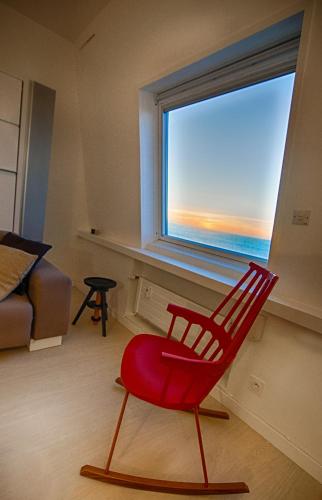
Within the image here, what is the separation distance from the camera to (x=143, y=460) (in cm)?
125

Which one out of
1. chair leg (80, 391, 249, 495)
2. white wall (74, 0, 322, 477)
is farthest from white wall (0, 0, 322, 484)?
chair leg (80, 391, 249, 495)

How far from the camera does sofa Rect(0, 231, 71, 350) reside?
1.75m

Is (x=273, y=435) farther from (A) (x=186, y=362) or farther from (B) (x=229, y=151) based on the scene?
(B) (x=229, y=151)

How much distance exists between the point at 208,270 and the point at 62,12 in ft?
8.33

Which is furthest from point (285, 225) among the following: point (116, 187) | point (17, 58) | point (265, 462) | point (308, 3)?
point (17, 58)

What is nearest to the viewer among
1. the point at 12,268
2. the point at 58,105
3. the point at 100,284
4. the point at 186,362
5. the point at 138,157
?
the point at 186,362

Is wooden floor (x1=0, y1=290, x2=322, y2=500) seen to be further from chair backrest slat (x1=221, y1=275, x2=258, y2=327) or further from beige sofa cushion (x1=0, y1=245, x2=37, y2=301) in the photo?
chair backrest slat (x1=221, y1=275, x2=258, y2=327)

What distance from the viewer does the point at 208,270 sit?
1906 mm

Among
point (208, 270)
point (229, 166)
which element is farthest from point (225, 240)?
point (229, 166)

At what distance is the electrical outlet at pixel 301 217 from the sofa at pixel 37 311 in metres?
1.51

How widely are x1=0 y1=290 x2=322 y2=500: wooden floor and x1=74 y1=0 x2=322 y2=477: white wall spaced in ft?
0.54

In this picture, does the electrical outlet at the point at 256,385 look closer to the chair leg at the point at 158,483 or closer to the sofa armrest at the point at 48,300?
the chair leg at the point at 158,483

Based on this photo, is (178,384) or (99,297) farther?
(99,297)

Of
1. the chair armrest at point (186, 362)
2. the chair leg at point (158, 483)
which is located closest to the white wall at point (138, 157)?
the chair leg at point (158, 483)
